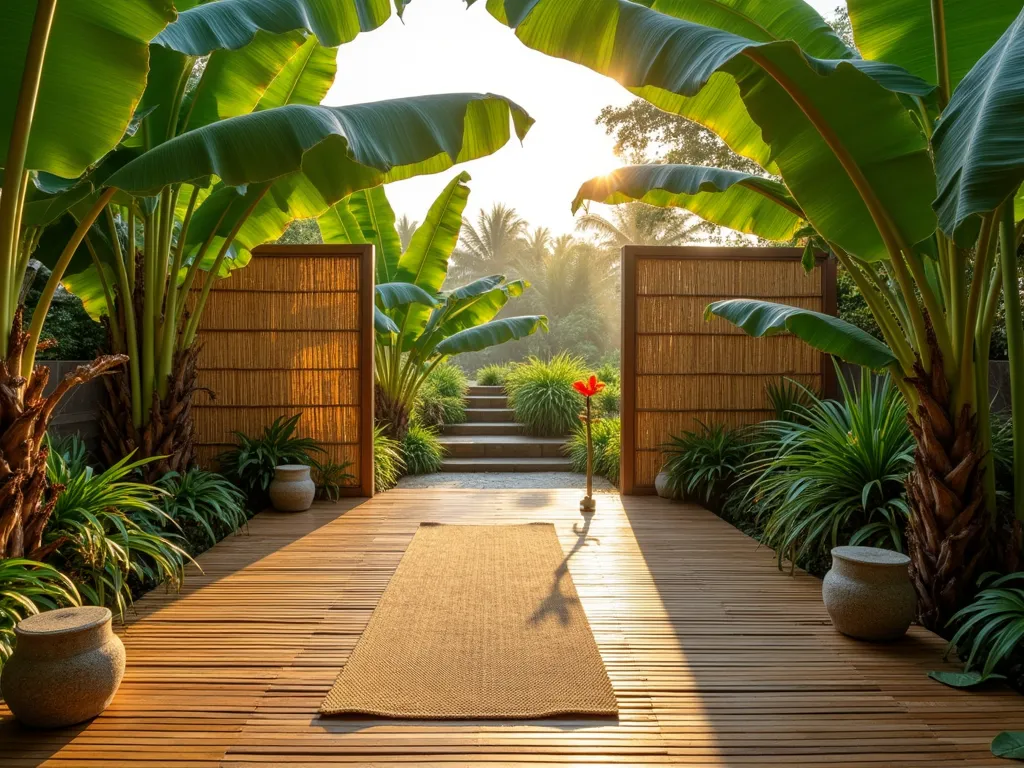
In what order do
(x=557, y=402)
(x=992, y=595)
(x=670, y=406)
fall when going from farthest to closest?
(x=557, y=402) → (x=670, y=406) → (x=992, y=595)

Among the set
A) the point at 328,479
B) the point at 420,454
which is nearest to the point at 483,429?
the point at 420,454

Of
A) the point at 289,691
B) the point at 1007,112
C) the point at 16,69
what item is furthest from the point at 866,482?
the point at 16,69

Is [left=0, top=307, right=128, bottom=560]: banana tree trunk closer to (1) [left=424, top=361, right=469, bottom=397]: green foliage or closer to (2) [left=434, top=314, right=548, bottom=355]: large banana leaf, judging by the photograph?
(2) [left=434, top=314, right=548, bottom=355]: large banana leaf

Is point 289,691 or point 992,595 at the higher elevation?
point 992,595

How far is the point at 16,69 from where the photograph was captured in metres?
2.24

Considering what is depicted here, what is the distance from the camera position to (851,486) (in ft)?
11.4

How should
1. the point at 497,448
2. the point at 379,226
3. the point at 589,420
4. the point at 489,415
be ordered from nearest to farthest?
the point at 589,420, the point at 379,226, the point at 497,448, the point at 489,415

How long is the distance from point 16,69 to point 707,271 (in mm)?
4643

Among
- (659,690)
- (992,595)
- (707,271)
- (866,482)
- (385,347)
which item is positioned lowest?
(659,690)

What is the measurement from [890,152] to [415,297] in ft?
13.4

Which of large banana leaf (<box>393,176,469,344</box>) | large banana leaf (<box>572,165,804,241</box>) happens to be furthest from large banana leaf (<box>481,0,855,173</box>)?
large banana leaf (<box>393,176,469,344</box>)

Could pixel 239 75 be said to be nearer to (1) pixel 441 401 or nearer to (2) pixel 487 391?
(1) pixel 441 401

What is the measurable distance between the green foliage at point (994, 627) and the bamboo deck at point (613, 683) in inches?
4.7

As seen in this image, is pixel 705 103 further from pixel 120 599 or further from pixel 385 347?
pixel 385 347
